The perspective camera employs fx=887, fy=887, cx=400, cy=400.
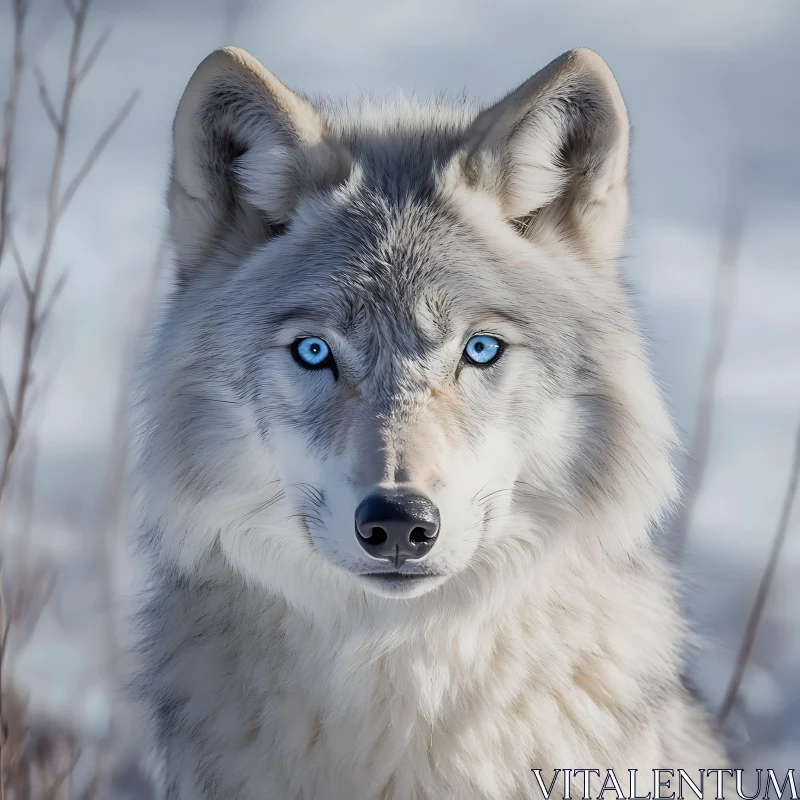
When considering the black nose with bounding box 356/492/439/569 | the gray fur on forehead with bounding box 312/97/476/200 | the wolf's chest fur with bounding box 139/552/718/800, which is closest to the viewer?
the black nose with bounding box 356/492/439/569

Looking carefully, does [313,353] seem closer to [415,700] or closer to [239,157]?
[239,157]

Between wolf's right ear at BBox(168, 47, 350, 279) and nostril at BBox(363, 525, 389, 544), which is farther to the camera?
wolf's right ear at BBox(168, 47, 350, 279)

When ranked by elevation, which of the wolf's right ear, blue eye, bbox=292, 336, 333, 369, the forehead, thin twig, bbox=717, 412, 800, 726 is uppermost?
the wolf's right ear

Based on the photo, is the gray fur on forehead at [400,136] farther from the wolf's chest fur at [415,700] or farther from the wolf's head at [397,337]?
the wolf's chest fur at [415,700]

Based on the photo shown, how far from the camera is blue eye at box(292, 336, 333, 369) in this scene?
2.19m

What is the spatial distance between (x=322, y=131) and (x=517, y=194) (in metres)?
0.56

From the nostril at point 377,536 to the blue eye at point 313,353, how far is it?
0.53m

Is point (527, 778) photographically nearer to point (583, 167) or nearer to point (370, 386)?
point (370, 386)

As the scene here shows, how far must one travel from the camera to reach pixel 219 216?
2539 millimetres

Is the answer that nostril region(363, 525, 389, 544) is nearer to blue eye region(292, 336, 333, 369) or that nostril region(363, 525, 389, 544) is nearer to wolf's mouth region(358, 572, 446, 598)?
wolf's mouth region(358, 572, 446, 598)

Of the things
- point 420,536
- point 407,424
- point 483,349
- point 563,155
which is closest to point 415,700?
point 420,536

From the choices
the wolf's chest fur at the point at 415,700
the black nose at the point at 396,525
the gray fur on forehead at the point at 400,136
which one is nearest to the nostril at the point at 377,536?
the black nose at the point at 396,525

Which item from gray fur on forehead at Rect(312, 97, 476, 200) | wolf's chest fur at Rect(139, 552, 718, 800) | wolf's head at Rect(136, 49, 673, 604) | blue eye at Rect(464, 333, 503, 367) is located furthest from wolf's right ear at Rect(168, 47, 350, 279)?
wolf's chest fur at Rect(139, 552, 718, 800)

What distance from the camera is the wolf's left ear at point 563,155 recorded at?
7.46 ft
